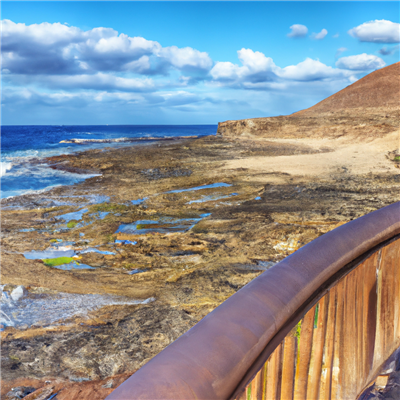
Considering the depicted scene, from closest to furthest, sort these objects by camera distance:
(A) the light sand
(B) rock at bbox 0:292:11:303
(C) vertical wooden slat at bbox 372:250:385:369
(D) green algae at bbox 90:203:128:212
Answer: (C) vertical wooden slat at bbox 372:250:385:369, (B) rock at bbox 0:292:11:303, (D) green algae at bbox 90:203:128:212, (A) the light sand

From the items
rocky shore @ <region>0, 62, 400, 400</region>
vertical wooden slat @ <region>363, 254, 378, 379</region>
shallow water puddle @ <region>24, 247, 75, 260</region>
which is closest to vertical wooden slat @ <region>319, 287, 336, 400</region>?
vertical wooden slat @ <region>363, 254, 378, 379</region>

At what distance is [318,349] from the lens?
4.06ft

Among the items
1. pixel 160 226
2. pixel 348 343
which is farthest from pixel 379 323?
Result: pixel 160 226

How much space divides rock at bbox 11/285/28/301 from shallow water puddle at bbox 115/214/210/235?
2.93m

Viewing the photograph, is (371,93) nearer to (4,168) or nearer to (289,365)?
(4,168)

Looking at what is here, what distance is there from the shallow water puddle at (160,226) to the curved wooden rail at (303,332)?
676 centimetres

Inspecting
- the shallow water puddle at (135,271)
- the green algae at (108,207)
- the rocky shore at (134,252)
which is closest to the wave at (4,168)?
the rocky shore at (134,252)

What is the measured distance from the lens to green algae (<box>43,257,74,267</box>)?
6609 mm

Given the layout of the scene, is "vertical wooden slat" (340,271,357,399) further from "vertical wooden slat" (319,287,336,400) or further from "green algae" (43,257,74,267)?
"green algae" (43,257,74,267)

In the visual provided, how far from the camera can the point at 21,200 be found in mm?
12281

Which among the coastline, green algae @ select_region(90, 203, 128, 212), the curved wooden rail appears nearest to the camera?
the curved wooden rail

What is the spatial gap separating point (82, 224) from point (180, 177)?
6908mm

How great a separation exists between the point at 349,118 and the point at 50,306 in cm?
3262

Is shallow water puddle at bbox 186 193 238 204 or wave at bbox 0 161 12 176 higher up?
wave at bbox 0 161 12 176
